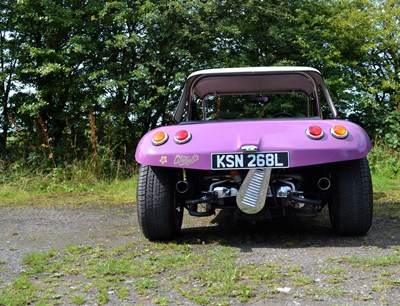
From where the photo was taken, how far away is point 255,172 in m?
3.80

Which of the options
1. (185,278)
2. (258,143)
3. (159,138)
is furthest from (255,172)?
(185,278)

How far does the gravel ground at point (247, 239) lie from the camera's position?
294cm

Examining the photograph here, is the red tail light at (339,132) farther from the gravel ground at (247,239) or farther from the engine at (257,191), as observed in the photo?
the gravel ground at (247,239)

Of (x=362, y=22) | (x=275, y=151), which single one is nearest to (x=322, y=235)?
(x=275, y=151)

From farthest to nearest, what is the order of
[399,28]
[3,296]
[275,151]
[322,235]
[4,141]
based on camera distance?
[399,28] → [4,141] → [322,235] → [275,151] → [3,296]

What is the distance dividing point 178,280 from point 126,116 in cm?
762

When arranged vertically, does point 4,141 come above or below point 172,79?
below

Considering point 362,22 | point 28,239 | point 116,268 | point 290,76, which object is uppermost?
point 362,22

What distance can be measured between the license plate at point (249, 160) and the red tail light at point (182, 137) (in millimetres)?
267

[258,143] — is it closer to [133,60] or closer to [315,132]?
[315,132]

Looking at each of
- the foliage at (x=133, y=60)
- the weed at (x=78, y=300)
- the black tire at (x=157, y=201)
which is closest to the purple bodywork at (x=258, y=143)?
the black tire at (x=157, y=201)

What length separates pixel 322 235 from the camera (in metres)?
4.35

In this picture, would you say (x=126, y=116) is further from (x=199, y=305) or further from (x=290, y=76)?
(x=199, y=305)

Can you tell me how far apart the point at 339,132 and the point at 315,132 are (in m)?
0.19
